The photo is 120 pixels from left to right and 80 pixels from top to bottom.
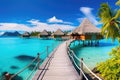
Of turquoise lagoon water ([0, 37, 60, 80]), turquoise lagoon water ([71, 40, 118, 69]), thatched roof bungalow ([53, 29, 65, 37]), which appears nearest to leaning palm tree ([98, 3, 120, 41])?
turquoise lagoon water ([71, 40, 118, 69])

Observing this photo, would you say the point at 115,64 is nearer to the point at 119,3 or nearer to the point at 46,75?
the point at 46,75

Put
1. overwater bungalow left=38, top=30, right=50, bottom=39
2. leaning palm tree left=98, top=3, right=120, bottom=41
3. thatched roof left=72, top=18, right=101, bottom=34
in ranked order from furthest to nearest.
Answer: overwater bungalow left=38, top=30, right=50, bottom=39
thatched roof left=72, top=18, right=101, bottom=34
leaning palm tree left=98, top=3, right=120, bottom=41

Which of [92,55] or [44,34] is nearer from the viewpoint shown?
[92,55]

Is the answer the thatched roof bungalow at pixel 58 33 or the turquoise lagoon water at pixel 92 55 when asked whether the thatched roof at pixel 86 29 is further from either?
the thatched roof bungalow at pixel 58 33

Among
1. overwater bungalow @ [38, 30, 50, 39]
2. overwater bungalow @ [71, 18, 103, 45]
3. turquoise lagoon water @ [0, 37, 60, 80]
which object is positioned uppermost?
overwater bungalow @ [71, 18, 103, 45]

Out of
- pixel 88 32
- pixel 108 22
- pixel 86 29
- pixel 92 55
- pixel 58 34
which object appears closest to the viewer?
pixel 108 22

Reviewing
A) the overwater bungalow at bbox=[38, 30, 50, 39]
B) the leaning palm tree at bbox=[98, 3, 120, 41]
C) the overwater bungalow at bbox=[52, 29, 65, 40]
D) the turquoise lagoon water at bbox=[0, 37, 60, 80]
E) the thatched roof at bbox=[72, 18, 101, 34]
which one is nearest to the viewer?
the turquoise lagoon water at bbox=[0, 37, 60, 80]

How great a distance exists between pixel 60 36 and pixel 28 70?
4724cm

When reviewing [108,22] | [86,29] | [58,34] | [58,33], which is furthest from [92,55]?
[58,33]

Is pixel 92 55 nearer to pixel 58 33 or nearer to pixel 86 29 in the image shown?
pixel 86 29

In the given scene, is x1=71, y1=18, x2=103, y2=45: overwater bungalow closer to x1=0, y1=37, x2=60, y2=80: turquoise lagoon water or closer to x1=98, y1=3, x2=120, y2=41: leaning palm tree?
x1=0, y1=37, x2=60, y2=80: turquoise lagoon water

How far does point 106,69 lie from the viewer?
7258mm

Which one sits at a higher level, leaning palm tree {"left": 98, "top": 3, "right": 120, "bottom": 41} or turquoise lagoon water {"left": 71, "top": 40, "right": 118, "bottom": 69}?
leaning palm tree {"left": 98, "top": 3, "right": 120, "bottom": 41}

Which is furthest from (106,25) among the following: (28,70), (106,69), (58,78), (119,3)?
(58,78)
